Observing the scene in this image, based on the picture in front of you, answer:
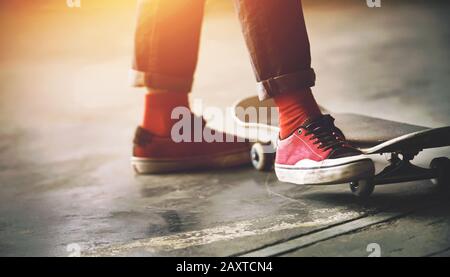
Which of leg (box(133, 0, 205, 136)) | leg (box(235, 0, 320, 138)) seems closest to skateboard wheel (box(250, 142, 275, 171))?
leg (box(133, 0, 205, 136))

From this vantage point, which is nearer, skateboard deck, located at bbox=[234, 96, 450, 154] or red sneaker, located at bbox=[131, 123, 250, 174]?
skateboard deck, located at bbox=[234, 96, 450, 154]

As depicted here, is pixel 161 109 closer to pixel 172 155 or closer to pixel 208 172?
pixel 172 155

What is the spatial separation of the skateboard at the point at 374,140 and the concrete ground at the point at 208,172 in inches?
2.1

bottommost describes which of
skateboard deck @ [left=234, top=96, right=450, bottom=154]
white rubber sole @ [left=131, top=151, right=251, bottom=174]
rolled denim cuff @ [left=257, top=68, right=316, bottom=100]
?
white rubber sole @ [left=131, top=151, right=251, bottom=174]

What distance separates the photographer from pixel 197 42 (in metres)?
2.14

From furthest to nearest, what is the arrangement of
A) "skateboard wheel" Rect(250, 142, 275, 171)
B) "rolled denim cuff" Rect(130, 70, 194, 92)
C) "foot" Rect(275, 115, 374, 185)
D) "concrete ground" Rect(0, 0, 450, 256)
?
"rolled denim cuff" Rect(130, 70, 194, 92)
"skateboard wheel" Rect(250, 142, 275, 171)
"foot" Rect(275, 115, 374, 185)
"concrete ground" Rect(0, 0, 450, 256)

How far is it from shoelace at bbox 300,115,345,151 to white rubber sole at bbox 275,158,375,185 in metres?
0.06

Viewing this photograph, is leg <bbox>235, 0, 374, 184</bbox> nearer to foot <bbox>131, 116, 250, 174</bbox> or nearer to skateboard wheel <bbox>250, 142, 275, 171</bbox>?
skateboard wheel <bbox>250, 142, 275, 171</bbox>

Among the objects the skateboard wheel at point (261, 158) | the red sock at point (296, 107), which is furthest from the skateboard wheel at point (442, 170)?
the skateboard wheel at point (261, 158)

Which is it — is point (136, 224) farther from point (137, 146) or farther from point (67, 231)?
point (137, 146)

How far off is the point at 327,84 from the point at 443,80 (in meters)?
0.54

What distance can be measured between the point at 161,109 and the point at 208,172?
0.90ft

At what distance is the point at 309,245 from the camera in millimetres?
1226

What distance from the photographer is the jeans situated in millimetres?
1520
